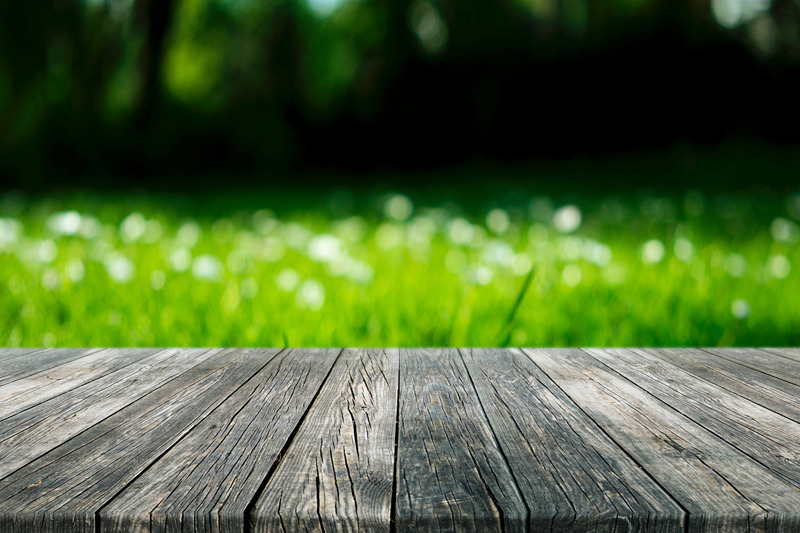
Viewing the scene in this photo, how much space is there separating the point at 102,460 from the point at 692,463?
33.1 inches

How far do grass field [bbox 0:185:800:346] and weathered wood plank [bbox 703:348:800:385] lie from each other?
0.50m

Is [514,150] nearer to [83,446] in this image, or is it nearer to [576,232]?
[576,232]

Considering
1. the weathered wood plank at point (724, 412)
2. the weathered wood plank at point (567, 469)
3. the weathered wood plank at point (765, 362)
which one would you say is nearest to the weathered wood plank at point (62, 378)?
the weathered wood plank at point (567, 469)

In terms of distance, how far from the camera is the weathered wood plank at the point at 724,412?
41.4 inches

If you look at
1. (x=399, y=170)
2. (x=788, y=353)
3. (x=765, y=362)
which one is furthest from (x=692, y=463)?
(x=399, y=170)

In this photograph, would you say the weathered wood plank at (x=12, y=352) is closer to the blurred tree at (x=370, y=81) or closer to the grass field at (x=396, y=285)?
the grass field at (x=396, y=285)

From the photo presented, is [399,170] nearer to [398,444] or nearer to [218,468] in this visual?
[398,444]

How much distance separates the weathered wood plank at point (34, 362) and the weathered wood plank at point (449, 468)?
32.7 inches

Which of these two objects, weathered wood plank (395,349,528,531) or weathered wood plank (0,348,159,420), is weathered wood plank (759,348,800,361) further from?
weathered wood plank (0,348,159,420)

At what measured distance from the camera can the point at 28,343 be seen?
233 centimetres

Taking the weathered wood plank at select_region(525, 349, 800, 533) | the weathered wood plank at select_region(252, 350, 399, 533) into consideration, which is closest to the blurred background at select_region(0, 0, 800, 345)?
the weathered wood plank at select_region(525, 349, 800, 533)

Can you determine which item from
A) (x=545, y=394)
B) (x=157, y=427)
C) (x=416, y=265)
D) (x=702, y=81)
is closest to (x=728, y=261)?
(x=416, y=265)

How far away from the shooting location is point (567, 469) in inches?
38.6

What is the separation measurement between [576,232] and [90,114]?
5898 mm
